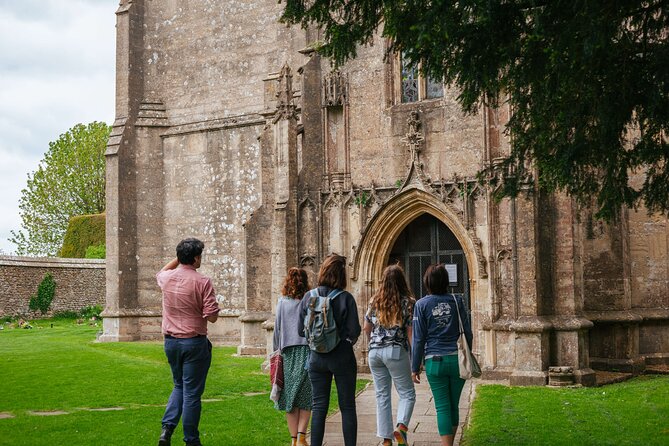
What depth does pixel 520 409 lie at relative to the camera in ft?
35.8

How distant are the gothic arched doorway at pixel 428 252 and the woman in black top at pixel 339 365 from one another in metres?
8.23

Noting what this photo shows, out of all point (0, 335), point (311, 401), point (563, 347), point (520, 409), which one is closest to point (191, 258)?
point (311, 401)

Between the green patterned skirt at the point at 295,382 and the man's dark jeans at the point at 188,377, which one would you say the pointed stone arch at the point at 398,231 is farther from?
the man's dark jeans at the point at 188,377

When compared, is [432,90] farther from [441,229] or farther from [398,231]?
[398,231]

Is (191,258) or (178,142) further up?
(178,142)

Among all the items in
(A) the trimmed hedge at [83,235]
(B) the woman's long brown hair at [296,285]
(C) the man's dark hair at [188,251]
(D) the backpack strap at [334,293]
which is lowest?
(D) the backpack strap at [334,293]

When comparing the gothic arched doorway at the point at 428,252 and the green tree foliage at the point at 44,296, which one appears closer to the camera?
the gothic arched doorway at the point at 428,252

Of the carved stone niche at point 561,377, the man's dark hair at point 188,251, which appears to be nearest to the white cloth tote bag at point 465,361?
the man's dark hair at point 188,251

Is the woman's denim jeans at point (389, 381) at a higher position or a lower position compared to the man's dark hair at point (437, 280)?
lower

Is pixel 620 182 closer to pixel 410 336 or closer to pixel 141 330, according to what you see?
pixel 410 336

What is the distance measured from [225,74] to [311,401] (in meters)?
17.5

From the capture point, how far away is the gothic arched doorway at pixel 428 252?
1569cm

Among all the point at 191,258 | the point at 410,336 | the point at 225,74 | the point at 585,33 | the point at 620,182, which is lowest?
the point at 410,336

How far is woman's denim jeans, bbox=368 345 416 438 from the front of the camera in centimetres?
792
